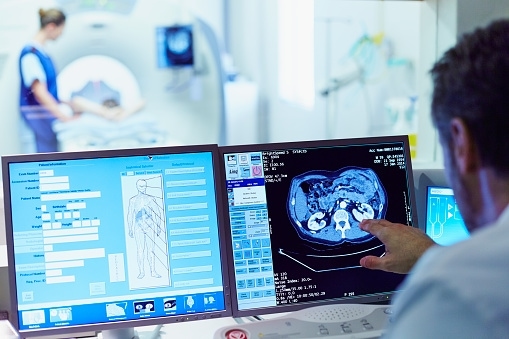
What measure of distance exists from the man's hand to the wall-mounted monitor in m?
3.05

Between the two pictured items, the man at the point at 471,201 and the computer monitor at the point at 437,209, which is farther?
the computer monitor at the point at 437,209

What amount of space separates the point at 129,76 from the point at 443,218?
9.80 ft

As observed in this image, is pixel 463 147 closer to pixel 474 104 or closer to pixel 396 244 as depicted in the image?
pixel 474 104

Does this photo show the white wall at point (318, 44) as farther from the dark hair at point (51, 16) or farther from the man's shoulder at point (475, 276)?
the man's shoulder at point (475, 276)

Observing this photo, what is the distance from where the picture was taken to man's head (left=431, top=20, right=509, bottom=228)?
0.77 metres

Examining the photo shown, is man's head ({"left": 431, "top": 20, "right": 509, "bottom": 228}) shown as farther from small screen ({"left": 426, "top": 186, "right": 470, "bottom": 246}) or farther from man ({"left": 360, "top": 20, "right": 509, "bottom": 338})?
small screen ({"left": 426, "top": 186, "right": 470, "bottom": 246})

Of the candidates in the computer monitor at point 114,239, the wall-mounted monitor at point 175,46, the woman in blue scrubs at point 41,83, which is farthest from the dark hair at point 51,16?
the computer monitor at point 114,239

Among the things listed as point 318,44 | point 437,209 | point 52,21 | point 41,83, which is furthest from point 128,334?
point 318,44

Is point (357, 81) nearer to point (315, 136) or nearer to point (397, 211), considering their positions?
point (315, 136)

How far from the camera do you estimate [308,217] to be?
135 centimetres

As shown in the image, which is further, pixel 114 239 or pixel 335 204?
pixel 335 204

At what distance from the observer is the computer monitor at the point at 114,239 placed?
1.22m

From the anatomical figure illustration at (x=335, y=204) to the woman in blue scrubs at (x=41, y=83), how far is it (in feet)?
9.81

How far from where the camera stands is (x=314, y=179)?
4.45 feet
